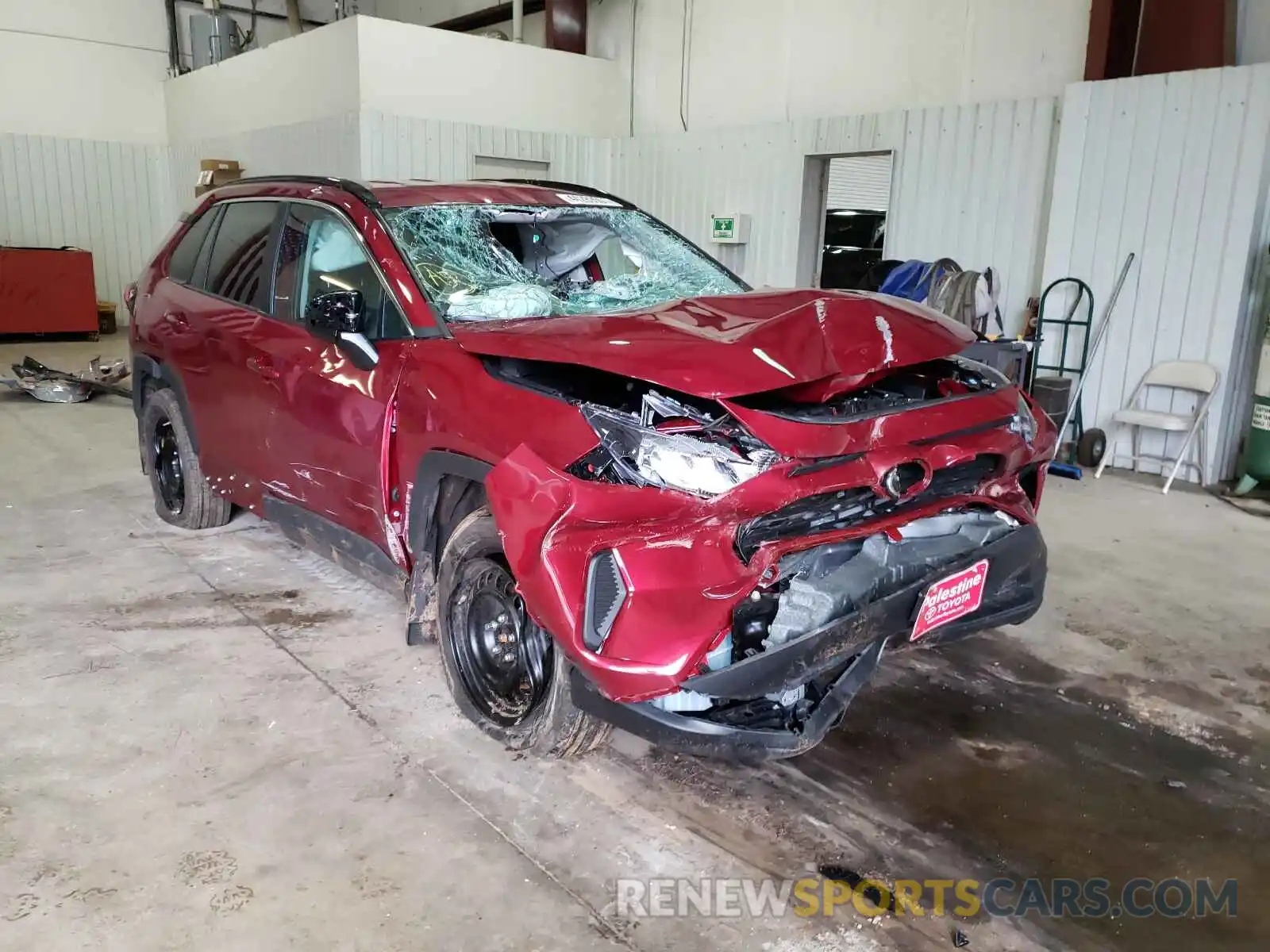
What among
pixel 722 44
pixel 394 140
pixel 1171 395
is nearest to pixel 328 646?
pixel 1171 395

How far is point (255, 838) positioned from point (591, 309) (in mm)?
1760

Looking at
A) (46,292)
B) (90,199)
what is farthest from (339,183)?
(90,199)

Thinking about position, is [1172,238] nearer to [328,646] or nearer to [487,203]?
[487,203]

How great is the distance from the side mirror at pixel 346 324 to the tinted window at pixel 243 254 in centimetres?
71

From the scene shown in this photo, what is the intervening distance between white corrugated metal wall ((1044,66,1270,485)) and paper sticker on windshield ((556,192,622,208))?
408 centimetres

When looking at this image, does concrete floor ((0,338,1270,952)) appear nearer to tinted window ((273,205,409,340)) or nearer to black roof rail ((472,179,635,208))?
tinted window ((273,205,409,340))

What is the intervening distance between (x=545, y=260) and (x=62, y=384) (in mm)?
6139

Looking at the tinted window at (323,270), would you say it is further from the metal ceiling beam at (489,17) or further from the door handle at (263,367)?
the metal ceiling beam at (489,17)

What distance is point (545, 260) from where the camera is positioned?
138 inches

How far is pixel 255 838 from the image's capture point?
87.2 inches

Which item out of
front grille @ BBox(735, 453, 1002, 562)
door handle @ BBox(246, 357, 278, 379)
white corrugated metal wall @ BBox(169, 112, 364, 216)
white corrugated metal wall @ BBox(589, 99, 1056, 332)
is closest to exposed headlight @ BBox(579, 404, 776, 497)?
front grille @ BBox(735, 453, 1002, 562)

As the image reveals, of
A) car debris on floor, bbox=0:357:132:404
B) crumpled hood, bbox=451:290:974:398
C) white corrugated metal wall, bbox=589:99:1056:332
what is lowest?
car debris on floor, bbox=0:357:132:404

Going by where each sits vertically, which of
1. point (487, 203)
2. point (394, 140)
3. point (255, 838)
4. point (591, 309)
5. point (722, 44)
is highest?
point (722, 44)

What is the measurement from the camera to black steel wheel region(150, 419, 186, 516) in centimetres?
445
